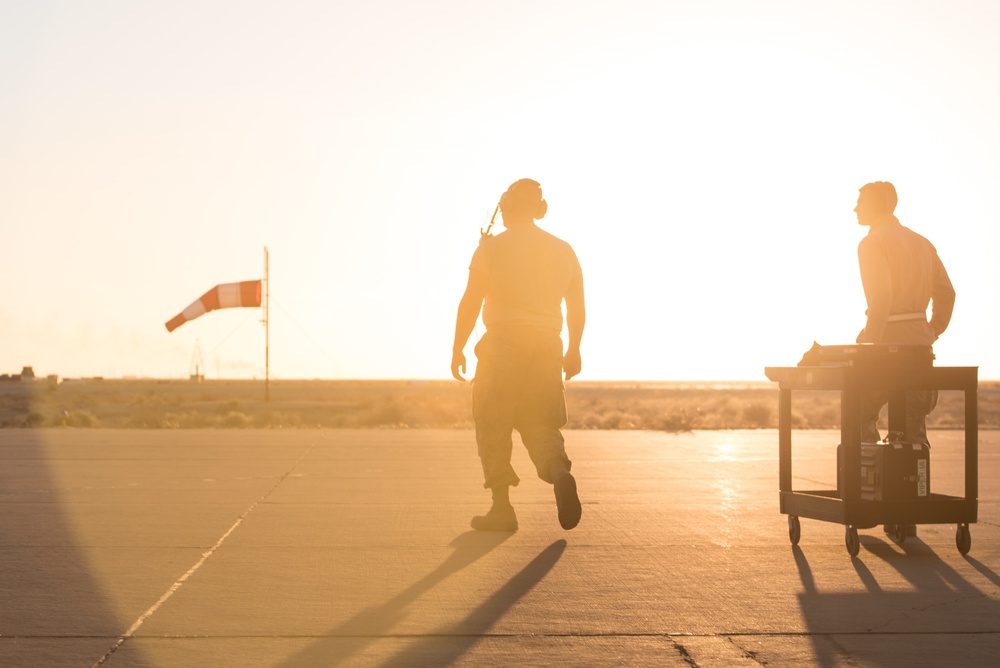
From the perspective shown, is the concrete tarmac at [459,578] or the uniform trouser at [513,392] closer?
the concrete tarmac at [459,578]

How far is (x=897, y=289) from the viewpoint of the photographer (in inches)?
317

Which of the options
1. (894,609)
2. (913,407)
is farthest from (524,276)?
(894,609)

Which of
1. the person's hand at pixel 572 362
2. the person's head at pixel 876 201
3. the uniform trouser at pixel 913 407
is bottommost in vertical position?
the uniform trouser at pixel 913 407

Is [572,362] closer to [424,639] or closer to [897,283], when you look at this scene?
[897,283]

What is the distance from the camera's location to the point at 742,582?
633cm

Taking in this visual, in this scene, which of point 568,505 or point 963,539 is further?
point 963,539

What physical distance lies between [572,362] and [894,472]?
2.18 m

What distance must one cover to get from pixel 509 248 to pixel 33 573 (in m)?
3.63

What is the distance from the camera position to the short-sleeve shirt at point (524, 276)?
8430 millimetres

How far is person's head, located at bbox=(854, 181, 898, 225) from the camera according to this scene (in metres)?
8.27

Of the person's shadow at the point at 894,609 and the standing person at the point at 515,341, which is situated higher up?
the standing person at the point at 515,341

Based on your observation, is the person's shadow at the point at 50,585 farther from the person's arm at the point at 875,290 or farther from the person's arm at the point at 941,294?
the person's arm at the point at 941,294

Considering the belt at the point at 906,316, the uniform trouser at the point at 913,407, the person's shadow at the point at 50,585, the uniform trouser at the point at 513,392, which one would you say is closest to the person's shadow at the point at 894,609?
the uniform trouser at the point at 913,407

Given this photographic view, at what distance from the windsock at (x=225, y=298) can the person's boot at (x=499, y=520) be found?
4011 centimetres
